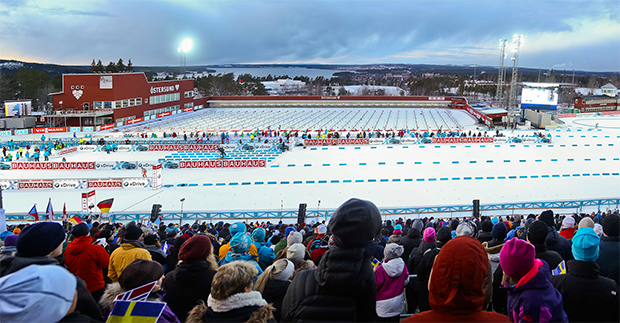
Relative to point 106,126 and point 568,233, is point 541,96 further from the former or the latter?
point 568,233

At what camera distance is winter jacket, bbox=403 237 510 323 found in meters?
2.16

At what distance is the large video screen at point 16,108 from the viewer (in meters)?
42.6

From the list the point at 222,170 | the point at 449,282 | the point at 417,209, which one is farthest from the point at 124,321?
the point at 222,170

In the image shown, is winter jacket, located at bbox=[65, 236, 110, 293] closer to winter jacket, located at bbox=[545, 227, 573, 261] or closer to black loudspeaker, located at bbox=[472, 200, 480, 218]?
winter jacket, located at bbox=[545, 227, 573, 261]

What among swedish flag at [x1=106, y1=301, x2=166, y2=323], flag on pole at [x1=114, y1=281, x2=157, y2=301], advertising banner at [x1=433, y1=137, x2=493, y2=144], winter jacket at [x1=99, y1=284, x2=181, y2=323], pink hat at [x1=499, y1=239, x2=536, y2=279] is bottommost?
advertising banner at [x1=433, y1=137, x2=493, y2=144]

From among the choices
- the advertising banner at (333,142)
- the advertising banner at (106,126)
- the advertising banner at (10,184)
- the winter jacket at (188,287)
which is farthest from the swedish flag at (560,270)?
the advertising banner at (106,126)

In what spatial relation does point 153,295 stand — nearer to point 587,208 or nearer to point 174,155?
point 587,208

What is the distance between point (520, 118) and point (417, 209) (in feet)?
128

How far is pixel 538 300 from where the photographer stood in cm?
282

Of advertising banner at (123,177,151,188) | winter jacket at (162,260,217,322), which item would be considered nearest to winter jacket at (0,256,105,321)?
winter jacket at (162,260,217,322)

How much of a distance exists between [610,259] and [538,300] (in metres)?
1.75

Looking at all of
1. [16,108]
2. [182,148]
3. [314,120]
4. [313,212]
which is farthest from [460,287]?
[16,108]

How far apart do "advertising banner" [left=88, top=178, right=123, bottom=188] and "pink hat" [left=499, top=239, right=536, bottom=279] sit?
62.2ft

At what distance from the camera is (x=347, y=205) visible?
7.82 ft
